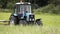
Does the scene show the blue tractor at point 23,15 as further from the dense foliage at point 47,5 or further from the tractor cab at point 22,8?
the dense foliage at point 47,5

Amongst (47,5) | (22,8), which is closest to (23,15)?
(22,8)

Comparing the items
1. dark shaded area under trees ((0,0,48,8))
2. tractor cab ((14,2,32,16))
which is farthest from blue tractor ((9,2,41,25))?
dark shaded area under trees ((0,0,48,8))

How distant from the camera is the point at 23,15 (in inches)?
668

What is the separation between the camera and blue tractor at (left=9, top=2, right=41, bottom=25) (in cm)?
1672

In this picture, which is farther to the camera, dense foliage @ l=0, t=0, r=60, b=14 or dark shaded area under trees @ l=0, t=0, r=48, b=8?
dark shaded area under trees @ l=0, t=0, r=48, b=8

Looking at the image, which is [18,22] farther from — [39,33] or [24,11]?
[39,33]

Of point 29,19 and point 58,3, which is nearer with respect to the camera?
point 29,19

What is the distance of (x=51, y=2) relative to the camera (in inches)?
1849

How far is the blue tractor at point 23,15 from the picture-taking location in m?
16.7

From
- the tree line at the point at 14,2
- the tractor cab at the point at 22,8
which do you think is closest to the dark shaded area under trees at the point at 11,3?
the tree line at the point at 14,2

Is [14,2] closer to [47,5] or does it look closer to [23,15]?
[47,5]

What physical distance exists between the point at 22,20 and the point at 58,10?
27308 mm

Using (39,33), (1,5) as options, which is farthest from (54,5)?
(39,33)

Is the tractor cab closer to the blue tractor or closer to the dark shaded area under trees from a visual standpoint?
the blue tractor
